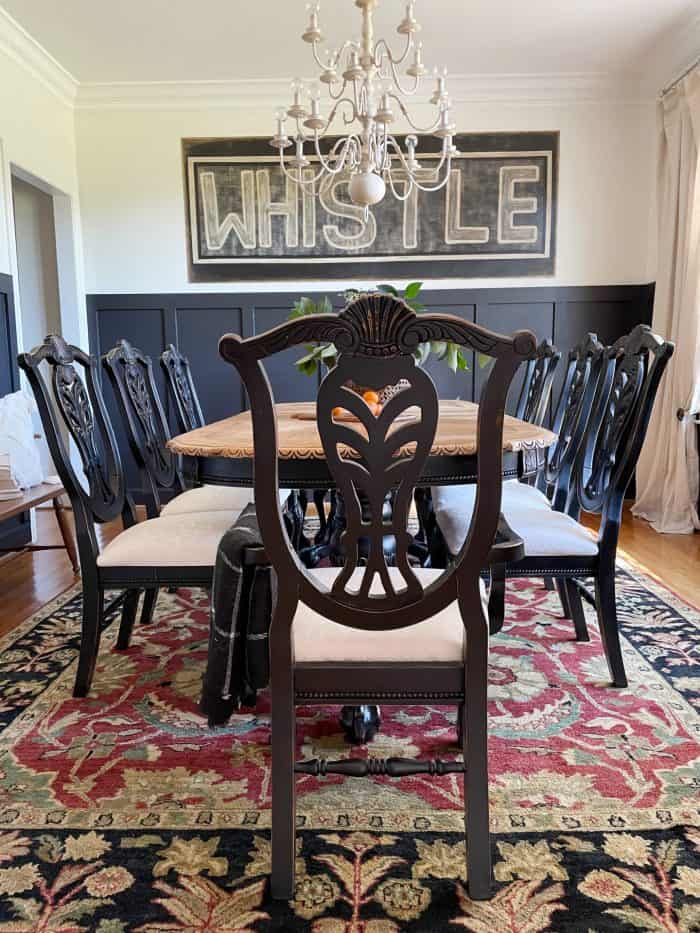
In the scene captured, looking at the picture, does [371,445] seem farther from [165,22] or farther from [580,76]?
[580,76]

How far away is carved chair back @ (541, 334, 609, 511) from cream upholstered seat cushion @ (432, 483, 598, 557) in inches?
4.6

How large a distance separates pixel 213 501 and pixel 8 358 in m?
2.01

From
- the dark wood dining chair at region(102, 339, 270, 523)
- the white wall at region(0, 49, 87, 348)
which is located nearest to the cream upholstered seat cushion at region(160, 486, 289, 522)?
the dark wood dining chair at region(102, 339, 270, 523)

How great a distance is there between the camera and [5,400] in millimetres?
3219

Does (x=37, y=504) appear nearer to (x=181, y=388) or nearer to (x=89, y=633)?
(x=181, y=388)

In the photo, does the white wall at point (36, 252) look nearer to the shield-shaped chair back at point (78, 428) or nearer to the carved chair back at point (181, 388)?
the carved chair back at point (181, 388)

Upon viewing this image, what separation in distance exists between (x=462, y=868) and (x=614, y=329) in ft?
13.3

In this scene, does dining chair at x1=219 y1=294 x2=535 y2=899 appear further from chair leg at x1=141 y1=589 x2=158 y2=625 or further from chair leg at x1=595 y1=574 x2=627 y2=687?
chair leg at x1=141 y1=589 x2=158 y2=625

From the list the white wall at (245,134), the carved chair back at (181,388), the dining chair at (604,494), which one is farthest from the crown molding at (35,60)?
the dining chair at (604,494)

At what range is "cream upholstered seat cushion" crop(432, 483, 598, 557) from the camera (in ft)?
6.15

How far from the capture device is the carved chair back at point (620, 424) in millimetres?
1762

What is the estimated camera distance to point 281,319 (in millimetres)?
4566

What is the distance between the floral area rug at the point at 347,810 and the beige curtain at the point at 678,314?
1968mm

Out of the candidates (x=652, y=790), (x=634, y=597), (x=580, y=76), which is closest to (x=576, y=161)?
(x=580, y=76)
